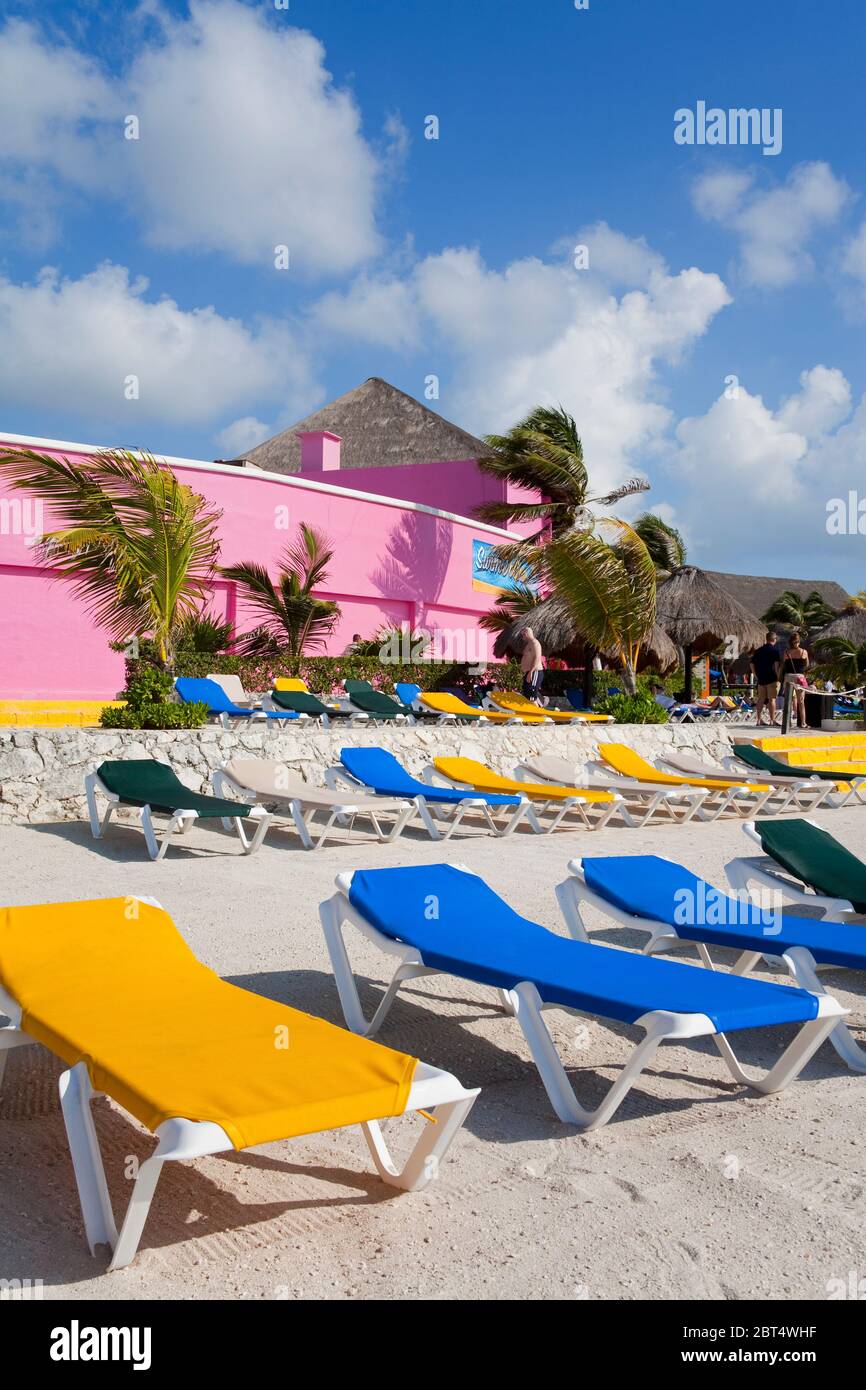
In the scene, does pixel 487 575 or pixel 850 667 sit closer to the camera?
pixel 850 667

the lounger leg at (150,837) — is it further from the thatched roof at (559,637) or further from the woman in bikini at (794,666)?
the thatched roof at (559,637)

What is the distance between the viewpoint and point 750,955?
4535 mm

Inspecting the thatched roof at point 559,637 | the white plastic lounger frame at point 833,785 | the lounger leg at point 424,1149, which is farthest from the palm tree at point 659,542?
the lounger leg at point 424,1149

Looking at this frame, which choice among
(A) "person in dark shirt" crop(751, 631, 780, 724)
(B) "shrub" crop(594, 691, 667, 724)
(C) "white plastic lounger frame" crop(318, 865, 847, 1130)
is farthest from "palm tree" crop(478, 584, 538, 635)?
(C) "white plastic lounger frame" crop(318, 865, 847, 1130)

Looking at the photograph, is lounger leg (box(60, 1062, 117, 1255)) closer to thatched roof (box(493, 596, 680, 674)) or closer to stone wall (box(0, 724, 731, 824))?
stone wall (box(0, 724, 731, 824))

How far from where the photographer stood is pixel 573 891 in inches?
184

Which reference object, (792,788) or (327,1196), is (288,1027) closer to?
(327,1196)

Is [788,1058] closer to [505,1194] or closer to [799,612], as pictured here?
[505,1194]

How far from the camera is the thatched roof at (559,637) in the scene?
20.9 metres

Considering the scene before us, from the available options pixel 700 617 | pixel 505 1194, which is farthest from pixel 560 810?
pixel 700 617

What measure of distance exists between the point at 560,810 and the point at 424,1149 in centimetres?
718

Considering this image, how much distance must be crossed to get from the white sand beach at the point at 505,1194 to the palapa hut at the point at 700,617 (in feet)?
59.8
